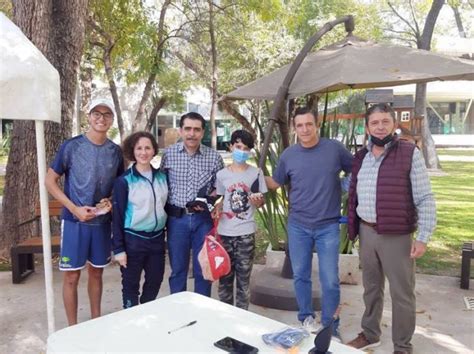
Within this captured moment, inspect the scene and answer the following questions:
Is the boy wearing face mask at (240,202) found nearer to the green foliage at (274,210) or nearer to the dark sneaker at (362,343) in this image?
the dark sneaker at (362,343)

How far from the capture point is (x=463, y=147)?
3155 cm

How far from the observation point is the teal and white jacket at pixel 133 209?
3312 millimetres

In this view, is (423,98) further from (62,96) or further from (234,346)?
(234,346)

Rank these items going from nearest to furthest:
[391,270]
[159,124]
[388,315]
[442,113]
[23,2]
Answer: [391,270] < [388,315] < [23,2] < [159,124] < [442,113]

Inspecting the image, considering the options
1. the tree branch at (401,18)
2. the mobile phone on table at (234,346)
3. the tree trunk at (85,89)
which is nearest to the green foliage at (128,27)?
the tree trunk at (85,89)

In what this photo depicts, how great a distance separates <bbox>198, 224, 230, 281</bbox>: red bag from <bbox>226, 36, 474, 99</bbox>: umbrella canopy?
139cm

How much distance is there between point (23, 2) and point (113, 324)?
4650 mm

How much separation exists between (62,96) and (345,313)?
404 cm

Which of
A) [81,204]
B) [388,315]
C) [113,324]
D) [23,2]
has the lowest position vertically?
[388,315]

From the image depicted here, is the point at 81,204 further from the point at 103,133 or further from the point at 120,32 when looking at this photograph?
the point at 120,32

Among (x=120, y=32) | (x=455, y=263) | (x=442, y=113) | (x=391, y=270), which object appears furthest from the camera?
(x=442, y=113)

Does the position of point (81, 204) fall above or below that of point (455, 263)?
above

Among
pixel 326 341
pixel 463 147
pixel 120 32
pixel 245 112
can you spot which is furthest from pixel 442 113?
pixel 326 341

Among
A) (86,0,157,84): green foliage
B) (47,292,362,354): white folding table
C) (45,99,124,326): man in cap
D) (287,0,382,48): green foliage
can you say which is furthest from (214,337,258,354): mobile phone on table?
(287,0,382,48): green foliage
